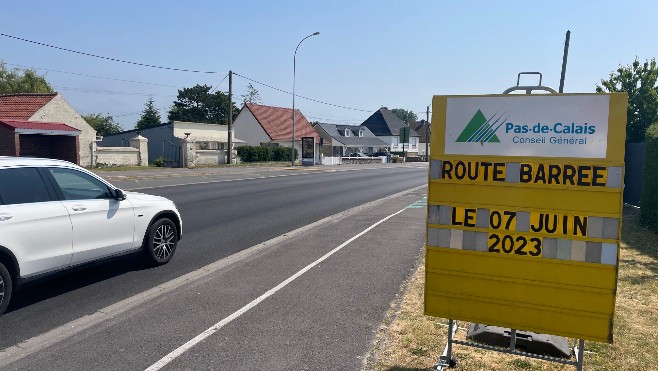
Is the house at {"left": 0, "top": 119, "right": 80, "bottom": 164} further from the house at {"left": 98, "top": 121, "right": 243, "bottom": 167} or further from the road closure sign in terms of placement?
the road closure sign

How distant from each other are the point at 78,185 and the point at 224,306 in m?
2.50

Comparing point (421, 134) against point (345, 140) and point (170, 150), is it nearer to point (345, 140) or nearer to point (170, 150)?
point (345, 140)

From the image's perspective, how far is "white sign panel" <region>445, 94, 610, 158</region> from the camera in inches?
137

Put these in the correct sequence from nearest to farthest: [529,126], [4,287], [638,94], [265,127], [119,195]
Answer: [529,126], [4,287], [119,195], [638,94], [265,127]

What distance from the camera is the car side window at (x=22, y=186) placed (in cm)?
539

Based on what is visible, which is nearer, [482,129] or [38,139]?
[482,129]

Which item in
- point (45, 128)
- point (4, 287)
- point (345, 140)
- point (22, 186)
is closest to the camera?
point (4, 287)

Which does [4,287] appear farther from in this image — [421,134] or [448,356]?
[421,134]

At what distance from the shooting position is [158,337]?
479cm

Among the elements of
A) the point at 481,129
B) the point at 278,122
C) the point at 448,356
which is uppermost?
the point at 278,122

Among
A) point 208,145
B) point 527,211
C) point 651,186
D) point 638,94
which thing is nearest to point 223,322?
point 527,211

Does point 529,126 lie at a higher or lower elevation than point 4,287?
higher

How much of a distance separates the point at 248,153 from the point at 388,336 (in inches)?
1878

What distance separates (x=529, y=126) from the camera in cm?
368
